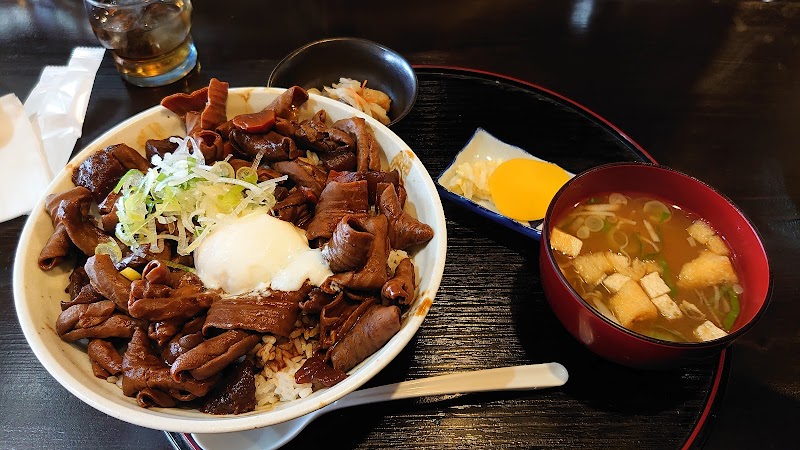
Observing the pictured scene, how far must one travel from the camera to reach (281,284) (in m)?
1.57

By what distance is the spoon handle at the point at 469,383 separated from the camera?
A: 5.51 feet

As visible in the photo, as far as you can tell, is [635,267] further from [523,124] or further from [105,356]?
[105,356]

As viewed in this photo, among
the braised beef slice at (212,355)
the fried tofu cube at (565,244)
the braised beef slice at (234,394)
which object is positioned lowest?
the braised beef slice at (234,394)

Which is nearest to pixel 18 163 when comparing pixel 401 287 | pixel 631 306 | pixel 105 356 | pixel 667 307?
pixel 105 356

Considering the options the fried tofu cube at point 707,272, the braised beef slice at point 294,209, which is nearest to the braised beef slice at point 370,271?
the braised beef slice at point 294,209

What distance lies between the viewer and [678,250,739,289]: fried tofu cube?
5.80ft

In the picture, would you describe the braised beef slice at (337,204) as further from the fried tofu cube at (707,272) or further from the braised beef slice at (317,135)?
the fried tofu cube at (707,272)

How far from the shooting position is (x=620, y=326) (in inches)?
60.2

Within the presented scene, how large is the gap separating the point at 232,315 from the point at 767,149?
262 centimetres

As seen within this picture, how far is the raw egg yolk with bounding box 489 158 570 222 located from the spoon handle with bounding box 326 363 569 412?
0.66m

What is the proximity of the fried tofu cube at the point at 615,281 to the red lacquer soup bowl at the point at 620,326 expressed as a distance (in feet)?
0.64

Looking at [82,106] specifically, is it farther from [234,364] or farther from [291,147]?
[234,364]

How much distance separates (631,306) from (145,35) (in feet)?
8.39

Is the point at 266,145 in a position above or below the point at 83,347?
above
